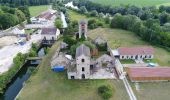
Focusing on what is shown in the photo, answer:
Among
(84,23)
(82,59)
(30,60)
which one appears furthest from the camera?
(84,23)

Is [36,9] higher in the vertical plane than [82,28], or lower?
higher

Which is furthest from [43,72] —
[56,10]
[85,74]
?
[56,10]

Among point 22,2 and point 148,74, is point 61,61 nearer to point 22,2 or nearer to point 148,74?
point 148,74

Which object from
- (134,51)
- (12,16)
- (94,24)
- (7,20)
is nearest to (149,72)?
(134,51)

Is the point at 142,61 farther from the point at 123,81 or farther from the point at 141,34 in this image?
the point at 141,34

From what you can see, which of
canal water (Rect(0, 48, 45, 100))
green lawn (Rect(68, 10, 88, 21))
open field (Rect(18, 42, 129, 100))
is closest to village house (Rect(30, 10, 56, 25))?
green lawn (Rect(68, 10, 88, 21))

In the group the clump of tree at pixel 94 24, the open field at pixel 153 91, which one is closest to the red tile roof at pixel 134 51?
the open field at pixel 153 91

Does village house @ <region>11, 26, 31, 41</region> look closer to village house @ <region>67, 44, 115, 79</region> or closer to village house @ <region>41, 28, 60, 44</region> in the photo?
village house @ <region>41, 28, 60, 44</region>
